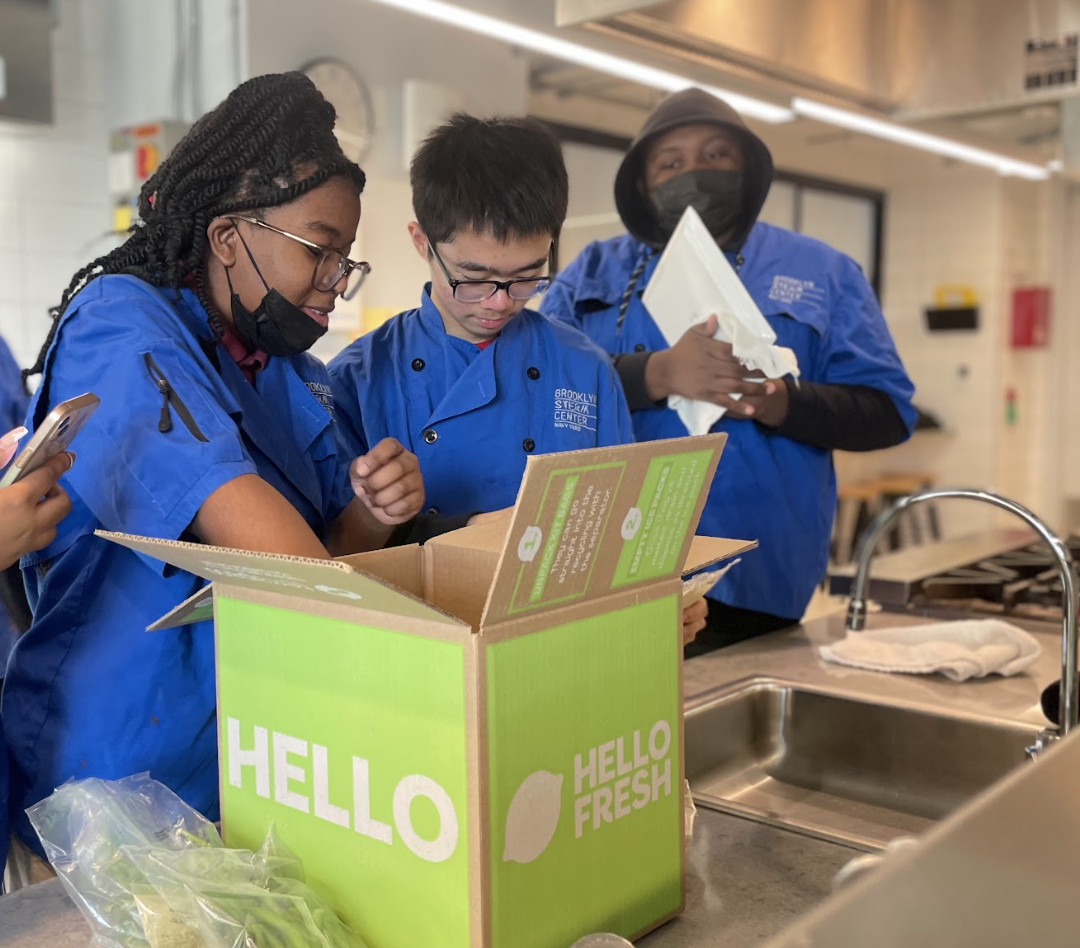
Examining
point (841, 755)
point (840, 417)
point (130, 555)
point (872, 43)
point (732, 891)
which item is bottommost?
point (841, 755)

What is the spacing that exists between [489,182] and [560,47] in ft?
3.26

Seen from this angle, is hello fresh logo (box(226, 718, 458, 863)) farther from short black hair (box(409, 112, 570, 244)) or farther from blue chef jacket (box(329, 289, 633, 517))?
short black hair (box(409, 112, 570, 244))

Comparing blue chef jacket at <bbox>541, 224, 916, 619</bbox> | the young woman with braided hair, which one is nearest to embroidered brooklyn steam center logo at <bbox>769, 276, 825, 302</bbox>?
blue chef jacket at <bbox>541, 224, 916, 619</bbox>

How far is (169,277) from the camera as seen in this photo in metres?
1.27

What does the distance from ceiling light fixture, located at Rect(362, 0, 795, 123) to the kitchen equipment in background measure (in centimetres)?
167

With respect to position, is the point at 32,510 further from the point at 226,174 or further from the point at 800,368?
the point at 800,368

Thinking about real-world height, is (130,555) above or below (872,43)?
below

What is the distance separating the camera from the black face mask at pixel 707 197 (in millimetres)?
2244

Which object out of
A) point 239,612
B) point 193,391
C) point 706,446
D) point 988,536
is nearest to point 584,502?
point 706,446

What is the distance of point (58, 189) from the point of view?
4.19m

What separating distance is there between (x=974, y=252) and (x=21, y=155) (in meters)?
6.47

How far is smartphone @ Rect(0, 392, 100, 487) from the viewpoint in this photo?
94 centimetres

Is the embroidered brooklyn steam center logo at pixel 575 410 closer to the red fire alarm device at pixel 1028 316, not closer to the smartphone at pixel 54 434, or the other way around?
the smartphone at pixel 54 434

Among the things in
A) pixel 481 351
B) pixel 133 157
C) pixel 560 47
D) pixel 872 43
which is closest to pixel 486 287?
pixel 481 351
